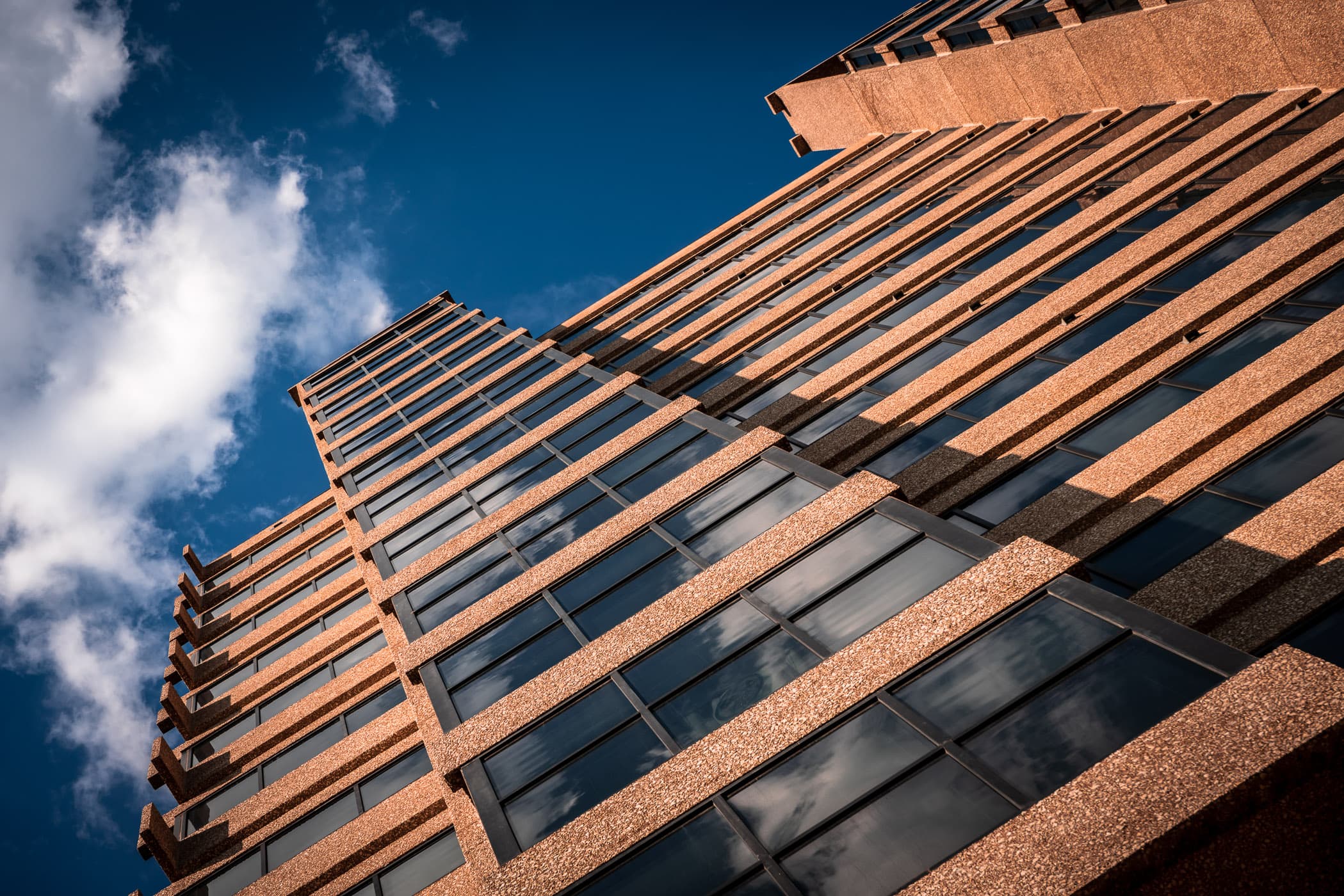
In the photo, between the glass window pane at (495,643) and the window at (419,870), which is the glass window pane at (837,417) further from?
the window at (419,870)

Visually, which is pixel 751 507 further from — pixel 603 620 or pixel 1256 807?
pixel 1256 807

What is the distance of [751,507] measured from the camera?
1460 centimetres

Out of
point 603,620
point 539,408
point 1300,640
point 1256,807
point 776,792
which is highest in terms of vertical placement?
point 539,408

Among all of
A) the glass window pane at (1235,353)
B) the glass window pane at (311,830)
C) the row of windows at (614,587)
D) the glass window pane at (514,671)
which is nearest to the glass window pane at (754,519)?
the row of windows at (614,587)

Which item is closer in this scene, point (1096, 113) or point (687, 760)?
point (687, 760)

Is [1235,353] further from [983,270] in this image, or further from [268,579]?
[268,579]

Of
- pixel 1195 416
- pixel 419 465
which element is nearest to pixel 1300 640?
pixel 1195 416

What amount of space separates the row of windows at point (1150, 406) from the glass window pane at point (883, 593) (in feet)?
13.5

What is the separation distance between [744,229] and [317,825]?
28.0 metres

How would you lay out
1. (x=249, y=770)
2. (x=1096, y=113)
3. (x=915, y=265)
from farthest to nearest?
1. (x=1096, y=113)
2. (x=915, y=265)
3. (x=249, y=770)

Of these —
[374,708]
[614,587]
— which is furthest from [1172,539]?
[374,708]

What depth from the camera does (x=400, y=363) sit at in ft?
140

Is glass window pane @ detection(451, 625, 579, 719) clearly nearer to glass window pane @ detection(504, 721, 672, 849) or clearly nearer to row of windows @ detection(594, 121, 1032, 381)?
glass window pane @ detection(504, 721, 672, 849)

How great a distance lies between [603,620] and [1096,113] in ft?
76.0
